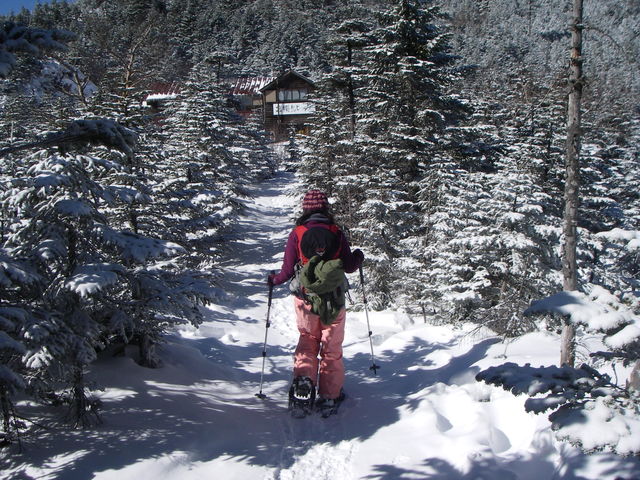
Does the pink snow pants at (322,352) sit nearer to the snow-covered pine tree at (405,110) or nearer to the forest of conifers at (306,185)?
the forest of conifers at (306,185)

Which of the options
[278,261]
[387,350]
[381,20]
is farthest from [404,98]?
[387,350]

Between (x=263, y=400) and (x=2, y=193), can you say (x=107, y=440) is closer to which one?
(x=263, y=400)

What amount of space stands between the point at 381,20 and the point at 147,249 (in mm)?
15656

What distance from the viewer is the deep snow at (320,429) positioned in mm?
3482

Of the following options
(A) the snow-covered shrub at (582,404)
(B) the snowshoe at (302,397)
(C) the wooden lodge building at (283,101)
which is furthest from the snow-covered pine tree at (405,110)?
(C) the wooden lodge building at (283,101)

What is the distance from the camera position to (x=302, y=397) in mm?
4840

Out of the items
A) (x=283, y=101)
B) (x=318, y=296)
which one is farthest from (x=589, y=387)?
(x=283, y=101)

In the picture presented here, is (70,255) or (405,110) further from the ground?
(405,110)

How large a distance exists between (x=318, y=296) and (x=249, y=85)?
68.0m

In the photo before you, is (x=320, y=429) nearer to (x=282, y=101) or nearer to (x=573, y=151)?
(x=573, y=151)

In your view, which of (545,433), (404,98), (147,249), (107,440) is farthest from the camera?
(404,98)

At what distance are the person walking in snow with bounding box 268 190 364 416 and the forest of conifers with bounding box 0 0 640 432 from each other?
130 cm

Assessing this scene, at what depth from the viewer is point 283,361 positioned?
7402mm

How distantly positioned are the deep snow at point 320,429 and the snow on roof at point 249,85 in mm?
62430
